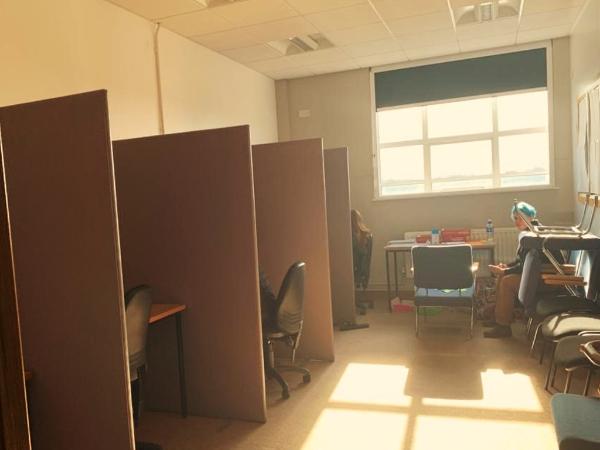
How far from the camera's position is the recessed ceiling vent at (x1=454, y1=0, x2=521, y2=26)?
449 centimetres

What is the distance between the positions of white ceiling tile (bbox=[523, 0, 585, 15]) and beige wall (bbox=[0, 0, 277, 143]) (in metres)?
3.02

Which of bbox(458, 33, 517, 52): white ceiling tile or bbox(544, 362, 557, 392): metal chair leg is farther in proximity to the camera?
bbox(458, 33, 517, 52): white ceiling tile

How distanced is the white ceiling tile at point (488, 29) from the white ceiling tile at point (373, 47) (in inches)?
26.0

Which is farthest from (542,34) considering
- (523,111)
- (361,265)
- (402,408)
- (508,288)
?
(402,408)

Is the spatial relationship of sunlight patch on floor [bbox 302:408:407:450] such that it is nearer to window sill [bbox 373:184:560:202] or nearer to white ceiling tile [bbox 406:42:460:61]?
window sill [bbox 373:184:560:202]

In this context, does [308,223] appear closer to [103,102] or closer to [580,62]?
[103,102]

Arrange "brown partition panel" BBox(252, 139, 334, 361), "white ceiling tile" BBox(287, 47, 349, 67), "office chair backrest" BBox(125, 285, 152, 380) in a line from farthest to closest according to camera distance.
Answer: "white ceiling tile" BBox(287, 47, 349, 67), "brown partition panel" BBox(252, 139, 334, 361), "office chair backrest" BBox(125, 285, 152, 380)

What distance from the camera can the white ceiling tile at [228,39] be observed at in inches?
180

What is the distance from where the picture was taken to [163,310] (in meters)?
2.93

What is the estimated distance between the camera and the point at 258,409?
2967mm

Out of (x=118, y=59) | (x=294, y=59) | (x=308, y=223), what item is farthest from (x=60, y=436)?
(x=294, y=59)

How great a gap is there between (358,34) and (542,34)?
2.09 metres

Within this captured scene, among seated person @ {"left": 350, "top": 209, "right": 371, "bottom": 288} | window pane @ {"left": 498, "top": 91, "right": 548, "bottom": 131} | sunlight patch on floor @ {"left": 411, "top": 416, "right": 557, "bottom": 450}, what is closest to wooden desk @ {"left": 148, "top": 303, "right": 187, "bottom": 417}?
sunlight patch on floor @ {"left": 411, "top": 416, "right": 557, "bottom": 450}

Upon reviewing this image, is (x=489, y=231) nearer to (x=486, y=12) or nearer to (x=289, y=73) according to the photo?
(x=486, y=12)
